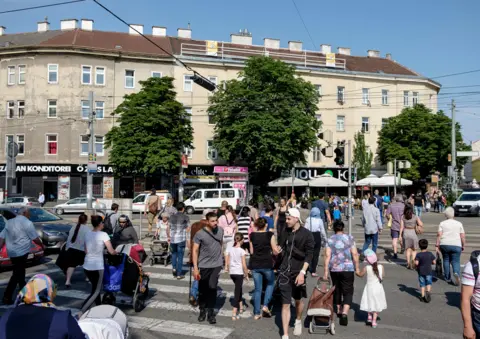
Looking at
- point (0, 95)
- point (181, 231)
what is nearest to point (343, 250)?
point (181, 231)

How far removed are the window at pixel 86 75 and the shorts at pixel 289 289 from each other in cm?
3982

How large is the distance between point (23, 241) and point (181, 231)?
3298 mm

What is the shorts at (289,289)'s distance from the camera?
22.9 feet

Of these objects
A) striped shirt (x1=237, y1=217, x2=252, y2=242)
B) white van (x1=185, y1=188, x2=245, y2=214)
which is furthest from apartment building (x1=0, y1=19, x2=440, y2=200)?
A: striped shirt (x1=237, y1=217, x2=252, y2=242)

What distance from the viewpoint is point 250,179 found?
146ft

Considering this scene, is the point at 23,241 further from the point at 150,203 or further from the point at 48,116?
the point at 48,116

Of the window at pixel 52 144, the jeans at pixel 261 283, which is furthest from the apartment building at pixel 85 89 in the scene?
the jeans at pixel 261 283

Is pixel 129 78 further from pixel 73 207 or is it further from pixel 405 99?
pixel 405 99

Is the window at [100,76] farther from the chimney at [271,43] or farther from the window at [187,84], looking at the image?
the chimney at [271,43]

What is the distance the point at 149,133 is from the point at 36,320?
118 feet

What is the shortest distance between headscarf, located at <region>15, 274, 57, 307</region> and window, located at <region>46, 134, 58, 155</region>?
1645 inches

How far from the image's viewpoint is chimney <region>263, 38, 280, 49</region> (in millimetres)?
52281

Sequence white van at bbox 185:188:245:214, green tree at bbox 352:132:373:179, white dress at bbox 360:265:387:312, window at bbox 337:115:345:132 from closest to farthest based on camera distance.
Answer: white dress at bbox 360:265:387:312 → white van at bbox 185:188:245:214 → green tree at bbox 352:132:373:179 → window at bbox 337:115:345:132

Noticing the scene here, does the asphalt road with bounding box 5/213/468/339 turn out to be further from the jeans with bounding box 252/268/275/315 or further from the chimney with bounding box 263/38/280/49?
the chimney with bounding box 263/38/280/49
